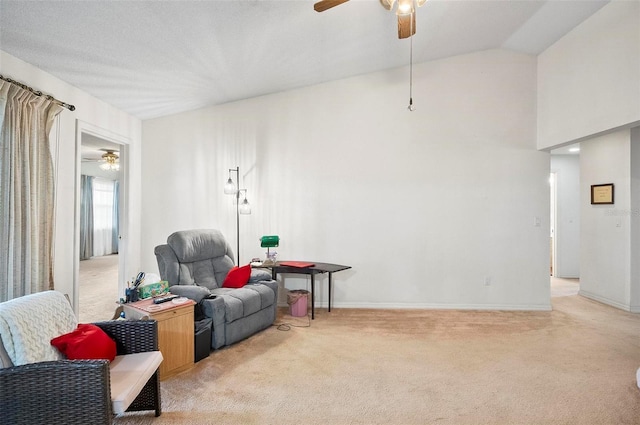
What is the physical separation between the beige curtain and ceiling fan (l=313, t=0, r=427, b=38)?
2.40 m

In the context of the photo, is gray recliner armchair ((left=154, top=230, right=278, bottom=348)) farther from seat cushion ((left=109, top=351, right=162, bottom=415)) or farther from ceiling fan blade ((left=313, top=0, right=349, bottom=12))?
ceiling fan blade ((left=313, top=0, right=349, bottom=12))

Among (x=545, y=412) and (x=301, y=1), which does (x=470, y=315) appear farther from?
(x=301, y=1)

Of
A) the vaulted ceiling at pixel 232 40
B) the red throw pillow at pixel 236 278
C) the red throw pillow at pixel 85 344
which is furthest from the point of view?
the red throw pillow at pixel 236 278

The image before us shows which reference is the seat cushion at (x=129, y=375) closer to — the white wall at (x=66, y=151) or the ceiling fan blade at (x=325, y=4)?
the white wall at (x=66, y=151)

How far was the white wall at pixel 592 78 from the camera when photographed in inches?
119

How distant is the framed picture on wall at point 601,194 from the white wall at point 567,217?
4.70 ft

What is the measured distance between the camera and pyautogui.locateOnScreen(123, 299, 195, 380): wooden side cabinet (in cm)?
242

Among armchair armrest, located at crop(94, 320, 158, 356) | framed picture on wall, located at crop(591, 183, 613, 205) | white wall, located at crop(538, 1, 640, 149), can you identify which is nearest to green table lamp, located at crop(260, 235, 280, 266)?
armchair armrest, located at crop(94, 320, 158, 356)

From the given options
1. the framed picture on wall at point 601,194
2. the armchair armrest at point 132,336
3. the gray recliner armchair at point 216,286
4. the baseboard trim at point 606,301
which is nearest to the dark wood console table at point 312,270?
the gray recliner armchair at point 216,286

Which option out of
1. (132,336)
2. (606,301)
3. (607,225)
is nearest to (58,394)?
Result: (132,336)

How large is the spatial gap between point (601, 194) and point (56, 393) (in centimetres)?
598

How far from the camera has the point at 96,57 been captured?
285cm

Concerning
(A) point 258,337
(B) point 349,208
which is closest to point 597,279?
(B) point 349,208

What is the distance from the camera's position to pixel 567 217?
6090 millimetres
